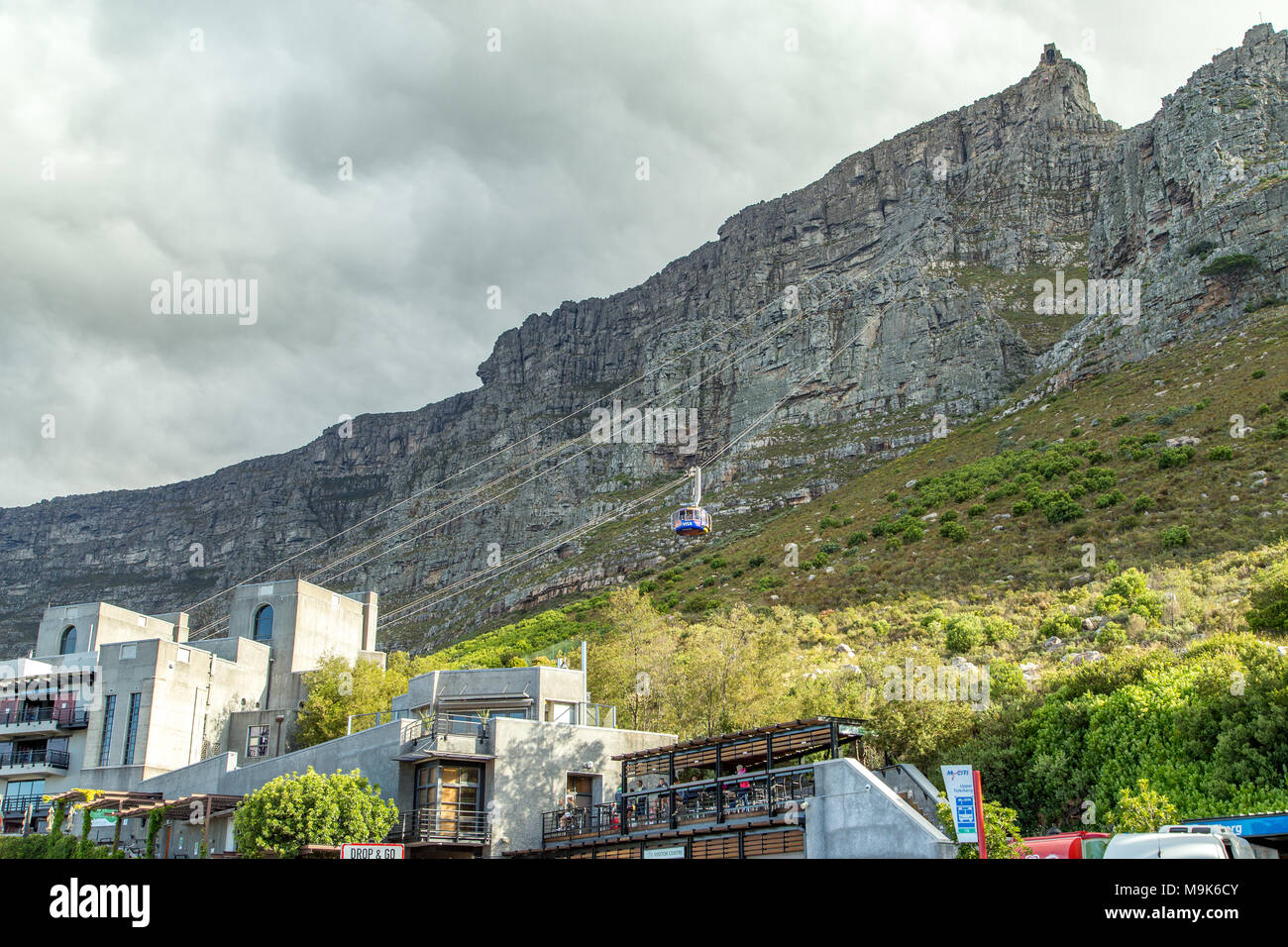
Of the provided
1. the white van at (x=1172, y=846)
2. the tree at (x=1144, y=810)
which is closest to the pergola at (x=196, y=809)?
the tree at (x=1144, y=810)

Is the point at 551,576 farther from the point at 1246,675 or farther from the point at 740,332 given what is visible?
the point at 1246,675

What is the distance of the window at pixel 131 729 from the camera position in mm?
41156

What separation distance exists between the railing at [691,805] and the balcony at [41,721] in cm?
2617

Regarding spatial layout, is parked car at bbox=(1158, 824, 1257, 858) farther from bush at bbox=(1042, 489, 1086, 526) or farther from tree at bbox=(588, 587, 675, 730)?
bush at bbox=(1042, 489, 1086, 526)

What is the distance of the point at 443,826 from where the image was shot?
91.3 ft

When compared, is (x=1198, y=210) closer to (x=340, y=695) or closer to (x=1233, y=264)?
(x=1233, y=264)

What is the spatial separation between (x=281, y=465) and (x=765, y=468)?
4714 inches

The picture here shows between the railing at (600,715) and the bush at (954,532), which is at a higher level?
the bush at (954,532)

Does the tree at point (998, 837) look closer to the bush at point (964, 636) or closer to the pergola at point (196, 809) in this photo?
the bush at point (964, 636)

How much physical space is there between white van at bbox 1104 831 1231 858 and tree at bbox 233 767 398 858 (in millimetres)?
18318

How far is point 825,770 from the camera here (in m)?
21.1

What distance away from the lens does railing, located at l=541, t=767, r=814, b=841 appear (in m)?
22.2

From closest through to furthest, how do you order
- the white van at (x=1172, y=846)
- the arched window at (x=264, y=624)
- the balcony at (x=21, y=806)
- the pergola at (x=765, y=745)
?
1. the white van at (x=1172, y=846)
2. the pergola at (x=765, y=745)
3. the balcony at (x=21, y=806)
4. the arched window at (x=264, y=624)

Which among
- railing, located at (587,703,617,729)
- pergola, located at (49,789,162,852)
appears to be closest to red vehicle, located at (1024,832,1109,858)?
railing, located at (587,703,617,729)
